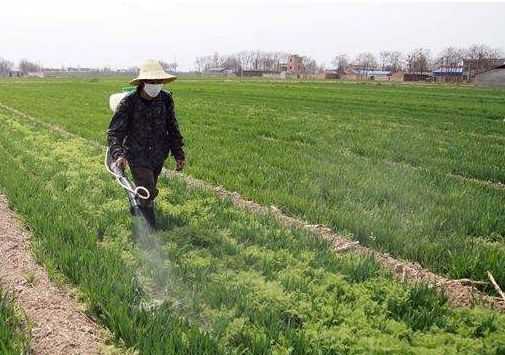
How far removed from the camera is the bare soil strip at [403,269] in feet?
13.5

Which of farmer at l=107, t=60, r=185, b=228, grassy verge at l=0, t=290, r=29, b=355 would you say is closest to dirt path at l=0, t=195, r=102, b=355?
grassy verge at l=0, t=290, r=29, b=355

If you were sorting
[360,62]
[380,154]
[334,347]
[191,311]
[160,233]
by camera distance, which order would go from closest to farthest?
[334,347], [191,311], [160,233], [380,154], [360,62]

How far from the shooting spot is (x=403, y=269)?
4770 mm

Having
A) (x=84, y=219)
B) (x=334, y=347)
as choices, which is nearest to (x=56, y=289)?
(x=84, y=219)

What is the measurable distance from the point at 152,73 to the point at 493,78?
6512cm

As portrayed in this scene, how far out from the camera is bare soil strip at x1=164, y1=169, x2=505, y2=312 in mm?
4121

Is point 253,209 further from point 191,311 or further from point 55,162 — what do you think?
point 55,162

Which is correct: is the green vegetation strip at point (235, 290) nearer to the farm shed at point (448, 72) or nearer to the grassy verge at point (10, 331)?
the grassy verge at point (10, 331)

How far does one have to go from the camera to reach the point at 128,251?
4941 millimetres

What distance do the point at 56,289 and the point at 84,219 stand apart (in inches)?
70.1

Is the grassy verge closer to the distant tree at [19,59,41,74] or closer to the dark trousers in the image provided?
the dark trousers

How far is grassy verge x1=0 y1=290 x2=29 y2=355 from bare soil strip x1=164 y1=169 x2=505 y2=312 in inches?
118

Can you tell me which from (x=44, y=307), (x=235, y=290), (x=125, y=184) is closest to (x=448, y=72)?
(x=125, y=184)

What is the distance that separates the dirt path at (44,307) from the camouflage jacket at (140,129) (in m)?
1.44
